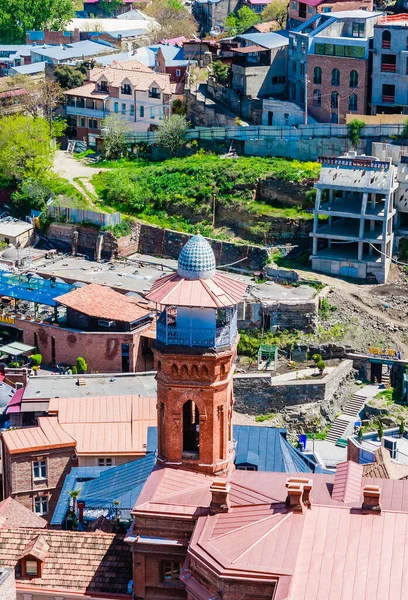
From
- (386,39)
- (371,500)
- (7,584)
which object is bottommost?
(7,584)

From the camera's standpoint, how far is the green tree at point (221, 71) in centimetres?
10806

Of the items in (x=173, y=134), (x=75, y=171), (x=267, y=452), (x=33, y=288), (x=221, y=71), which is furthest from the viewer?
(x=221, y=71)

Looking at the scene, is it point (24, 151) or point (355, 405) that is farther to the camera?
point (24, 151)

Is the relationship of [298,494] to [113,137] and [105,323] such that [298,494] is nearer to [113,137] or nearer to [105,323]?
[105,323]

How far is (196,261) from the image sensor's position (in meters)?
46.5

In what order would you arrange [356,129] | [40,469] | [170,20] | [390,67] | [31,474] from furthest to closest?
[170,20]
[390,67]
[356,129]
[40,469]
[31,474]

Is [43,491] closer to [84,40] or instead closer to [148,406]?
[148,406]

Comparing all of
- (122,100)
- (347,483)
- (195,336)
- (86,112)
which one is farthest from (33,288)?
(347,483)

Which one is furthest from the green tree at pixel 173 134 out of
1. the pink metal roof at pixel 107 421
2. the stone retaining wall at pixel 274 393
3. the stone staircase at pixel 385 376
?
the pink metal roof at pixel 107 421

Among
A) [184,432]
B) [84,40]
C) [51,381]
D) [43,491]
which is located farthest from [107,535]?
[84,40]

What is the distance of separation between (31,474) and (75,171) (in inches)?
1950

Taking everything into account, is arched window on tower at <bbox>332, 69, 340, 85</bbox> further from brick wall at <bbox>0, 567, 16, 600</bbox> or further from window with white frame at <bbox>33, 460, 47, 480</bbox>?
brick wall at <bbox>0, 567, 16, 600</bbox>

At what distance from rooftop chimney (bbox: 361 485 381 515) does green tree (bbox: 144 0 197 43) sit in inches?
4100

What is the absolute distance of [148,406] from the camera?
215 feet
